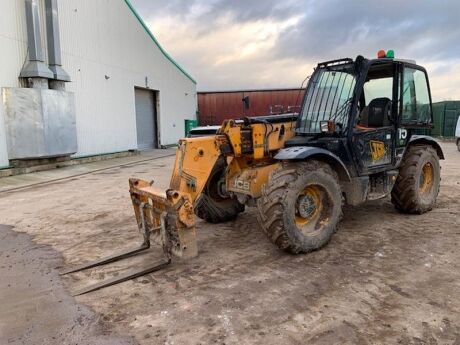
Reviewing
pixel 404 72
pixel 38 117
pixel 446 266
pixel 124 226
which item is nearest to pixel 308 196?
pixel 446 266

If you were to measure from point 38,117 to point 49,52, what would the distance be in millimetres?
2594

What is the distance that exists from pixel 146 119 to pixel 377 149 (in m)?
18.5

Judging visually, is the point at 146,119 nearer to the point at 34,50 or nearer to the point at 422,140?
the point at 34,50

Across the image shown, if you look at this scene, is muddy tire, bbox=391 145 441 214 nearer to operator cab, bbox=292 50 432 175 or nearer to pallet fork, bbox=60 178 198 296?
operator cab, bbox=292 50 432 175

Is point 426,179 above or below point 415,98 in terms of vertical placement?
below

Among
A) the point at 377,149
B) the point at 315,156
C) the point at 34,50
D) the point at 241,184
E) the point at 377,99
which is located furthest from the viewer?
the point at 34,50

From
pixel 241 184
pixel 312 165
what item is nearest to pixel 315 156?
pixel 312 165

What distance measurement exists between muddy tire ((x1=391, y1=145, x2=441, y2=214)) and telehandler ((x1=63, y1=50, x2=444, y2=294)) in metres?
0.02

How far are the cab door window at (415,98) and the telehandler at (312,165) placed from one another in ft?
0.05

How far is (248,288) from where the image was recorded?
3975 millimetres

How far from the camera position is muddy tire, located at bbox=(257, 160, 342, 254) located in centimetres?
444

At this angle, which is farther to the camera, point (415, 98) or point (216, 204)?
point (415, 98)

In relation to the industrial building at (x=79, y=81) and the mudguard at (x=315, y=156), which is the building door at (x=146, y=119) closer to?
the industrial building at (x=79, y=81)

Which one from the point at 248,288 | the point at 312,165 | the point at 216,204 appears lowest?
the point at 248,288
